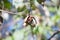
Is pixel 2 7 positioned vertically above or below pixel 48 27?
above

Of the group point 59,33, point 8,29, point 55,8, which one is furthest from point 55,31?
point 8,29

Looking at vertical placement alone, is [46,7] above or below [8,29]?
above

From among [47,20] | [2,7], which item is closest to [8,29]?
[2,7]

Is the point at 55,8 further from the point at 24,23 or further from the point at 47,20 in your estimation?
the point at 24,23

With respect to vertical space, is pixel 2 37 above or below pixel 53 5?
below

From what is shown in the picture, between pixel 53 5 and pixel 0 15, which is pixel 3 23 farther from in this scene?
pixel 53 5

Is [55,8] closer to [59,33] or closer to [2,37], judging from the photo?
[59,33]

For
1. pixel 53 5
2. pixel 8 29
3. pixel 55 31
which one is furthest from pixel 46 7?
pixel 8 29
